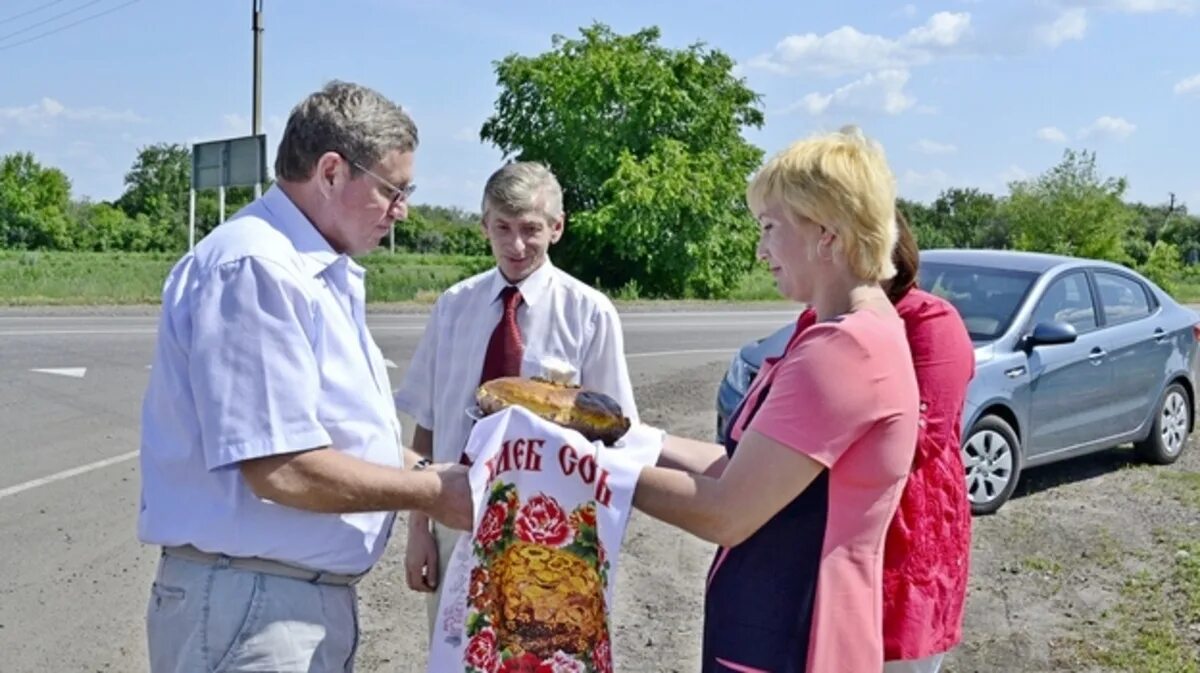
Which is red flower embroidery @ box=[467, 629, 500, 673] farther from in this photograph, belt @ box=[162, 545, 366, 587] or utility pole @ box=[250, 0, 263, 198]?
utility pole @ box=[250, 0, 263, 198]

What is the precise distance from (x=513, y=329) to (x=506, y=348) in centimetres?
7

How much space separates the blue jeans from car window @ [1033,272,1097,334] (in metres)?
6.88

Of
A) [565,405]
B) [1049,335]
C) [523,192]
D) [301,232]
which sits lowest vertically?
[1049,335]

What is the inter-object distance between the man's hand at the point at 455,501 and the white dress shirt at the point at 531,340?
4.29ft

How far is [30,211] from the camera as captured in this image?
77438 millimetres

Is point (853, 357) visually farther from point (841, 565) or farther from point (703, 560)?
point (703, 560)

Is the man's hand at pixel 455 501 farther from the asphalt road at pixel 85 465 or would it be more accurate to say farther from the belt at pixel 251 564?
the asphalt road at pixel 85 465

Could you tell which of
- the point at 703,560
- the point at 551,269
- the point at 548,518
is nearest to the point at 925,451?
the point at 548,518

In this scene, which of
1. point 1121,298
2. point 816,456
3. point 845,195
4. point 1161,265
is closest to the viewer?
point 816,456

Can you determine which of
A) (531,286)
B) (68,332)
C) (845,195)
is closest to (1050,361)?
(531,286)

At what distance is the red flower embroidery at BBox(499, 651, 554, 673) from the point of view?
2.36 m

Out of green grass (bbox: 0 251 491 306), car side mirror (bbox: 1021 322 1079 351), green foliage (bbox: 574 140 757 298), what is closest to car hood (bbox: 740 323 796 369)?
car side mirror (bbox: 1021 322 1079 351)

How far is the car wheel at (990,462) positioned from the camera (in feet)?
25.2

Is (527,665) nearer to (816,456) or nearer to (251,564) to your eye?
(251,564)
